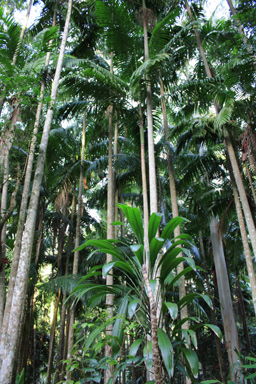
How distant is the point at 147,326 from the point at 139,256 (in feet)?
2.44

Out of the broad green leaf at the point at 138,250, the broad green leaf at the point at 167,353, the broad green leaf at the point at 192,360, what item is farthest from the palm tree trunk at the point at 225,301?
the broad green leaf at the point at 167,353

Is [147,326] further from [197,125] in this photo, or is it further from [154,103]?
[154,103]

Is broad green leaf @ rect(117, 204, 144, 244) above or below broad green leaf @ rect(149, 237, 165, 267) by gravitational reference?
above

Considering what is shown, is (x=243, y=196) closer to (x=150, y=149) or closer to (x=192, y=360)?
(x=150, y=149)

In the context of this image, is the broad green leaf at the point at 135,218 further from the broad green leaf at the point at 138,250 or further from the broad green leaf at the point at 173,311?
the broad green leaf at the point at 173,311

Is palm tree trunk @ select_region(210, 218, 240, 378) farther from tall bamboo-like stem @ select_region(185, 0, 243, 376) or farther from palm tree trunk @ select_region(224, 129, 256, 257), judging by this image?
palm tree trunk @ select_region(224, 129, 256, 257)

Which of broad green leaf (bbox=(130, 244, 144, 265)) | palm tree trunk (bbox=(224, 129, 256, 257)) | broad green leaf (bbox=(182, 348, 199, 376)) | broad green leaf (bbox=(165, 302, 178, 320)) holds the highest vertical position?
palm tree trunk (bbox=(224, 129, 256, 257))

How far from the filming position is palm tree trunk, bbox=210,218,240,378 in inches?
288

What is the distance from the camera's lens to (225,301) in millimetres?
8070

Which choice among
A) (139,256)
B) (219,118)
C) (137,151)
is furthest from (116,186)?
(139,256)

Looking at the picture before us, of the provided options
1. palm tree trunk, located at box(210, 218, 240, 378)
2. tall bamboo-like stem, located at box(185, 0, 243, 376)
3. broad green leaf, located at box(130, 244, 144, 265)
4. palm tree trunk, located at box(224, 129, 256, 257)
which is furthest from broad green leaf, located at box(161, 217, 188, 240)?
palm tree trunk, located at box(210, 218, 240, 378)

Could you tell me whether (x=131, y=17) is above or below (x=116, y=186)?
above

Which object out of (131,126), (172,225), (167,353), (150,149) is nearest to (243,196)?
(150,149)

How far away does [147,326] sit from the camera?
302 centimetres
